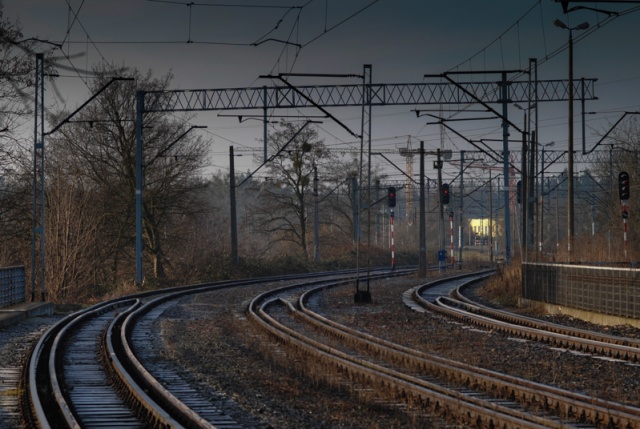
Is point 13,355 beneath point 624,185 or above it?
beneath

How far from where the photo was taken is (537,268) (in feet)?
80.1

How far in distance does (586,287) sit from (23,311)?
45.7 ft

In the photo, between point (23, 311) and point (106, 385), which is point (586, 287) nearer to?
point (106, 385)

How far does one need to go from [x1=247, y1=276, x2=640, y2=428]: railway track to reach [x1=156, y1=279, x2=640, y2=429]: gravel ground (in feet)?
1.34

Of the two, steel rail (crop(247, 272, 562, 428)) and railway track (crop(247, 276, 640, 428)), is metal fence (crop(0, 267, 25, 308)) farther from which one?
steel rail (crop(247, 272, 562, 428))

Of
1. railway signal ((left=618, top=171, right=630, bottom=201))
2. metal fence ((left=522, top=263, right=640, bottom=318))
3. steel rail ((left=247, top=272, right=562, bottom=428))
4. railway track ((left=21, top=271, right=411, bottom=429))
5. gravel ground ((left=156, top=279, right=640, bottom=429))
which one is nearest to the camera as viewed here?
steel rail ((left=247, top=272, right=562, bottom=428))

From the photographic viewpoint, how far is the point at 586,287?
20.9 metres

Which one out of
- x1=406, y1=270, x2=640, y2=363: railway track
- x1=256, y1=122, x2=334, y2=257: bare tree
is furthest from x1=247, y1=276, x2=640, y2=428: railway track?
x1=256, y1=122, x2=334, y2=257: bare tree

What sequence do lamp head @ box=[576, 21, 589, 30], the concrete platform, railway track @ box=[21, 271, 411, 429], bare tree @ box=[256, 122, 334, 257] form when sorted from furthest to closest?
bare tree @ box=[256, 122, 334, 257] → lamp head @ box=[576, 21, 589, 30] → the concrete platform → railway track @ box=[21, 271, 411, 429]

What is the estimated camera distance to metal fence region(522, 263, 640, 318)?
1856cm

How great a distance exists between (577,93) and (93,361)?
2785 cm

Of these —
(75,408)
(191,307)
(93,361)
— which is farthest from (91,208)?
(75,408)

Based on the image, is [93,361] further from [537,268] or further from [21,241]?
[21,241]

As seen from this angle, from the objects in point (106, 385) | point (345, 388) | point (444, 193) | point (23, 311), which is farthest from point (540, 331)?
point (444, 193)
